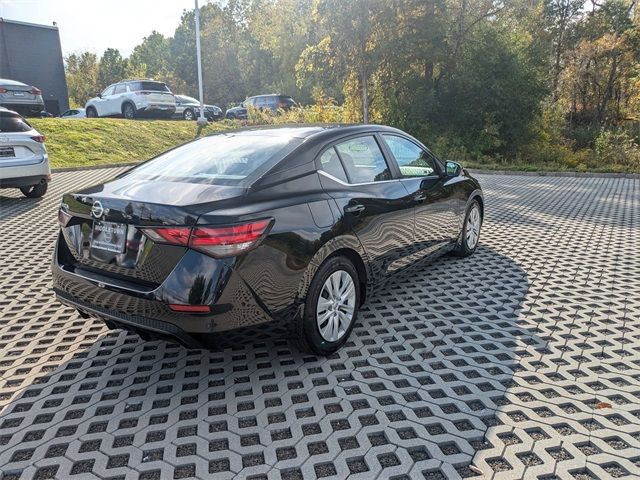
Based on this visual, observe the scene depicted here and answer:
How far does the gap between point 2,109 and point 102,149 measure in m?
7.48

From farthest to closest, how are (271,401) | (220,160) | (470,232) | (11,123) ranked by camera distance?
(11,123) < (470,232) < (220,160) < (271,401)

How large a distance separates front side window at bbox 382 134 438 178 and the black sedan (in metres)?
0.24

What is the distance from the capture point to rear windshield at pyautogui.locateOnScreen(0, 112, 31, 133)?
8031 millimetres

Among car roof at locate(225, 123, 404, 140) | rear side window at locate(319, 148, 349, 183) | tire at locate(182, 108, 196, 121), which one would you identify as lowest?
rear side window at locate(319, 148, 349, 183)

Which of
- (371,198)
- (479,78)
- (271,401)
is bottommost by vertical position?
(271,401)

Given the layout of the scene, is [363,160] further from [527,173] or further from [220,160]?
[527,173]

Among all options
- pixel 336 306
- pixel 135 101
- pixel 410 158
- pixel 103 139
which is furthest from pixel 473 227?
pixel 135 101

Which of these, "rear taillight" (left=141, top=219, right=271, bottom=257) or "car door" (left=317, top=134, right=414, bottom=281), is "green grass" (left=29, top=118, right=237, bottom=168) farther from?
"rear taillight" (left=141, top=219, right=271, bottom=257)

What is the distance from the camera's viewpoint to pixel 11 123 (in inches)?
320

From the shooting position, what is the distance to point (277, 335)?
3158mm

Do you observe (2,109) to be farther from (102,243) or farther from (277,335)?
(277,335)

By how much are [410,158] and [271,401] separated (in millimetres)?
2741

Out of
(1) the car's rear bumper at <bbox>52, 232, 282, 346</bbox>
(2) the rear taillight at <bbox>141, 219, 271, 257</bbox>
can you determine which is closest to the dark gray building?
(1) the car's rear bumper at <bbox>52, 232, 282, 346</bbox>

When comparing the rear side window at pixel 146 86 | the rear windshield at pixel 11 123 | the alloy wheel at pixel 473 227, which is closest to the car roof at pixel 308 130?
the alloy wheel at pixel 473 227
